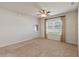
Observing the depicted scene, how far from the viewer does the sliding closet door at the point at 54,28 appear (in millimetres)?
6708

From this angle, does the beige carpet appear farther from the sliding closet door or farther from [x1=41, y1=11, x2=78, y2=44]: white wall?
the sliding closet door

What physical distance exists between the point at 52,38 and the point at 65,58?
464 centimetres

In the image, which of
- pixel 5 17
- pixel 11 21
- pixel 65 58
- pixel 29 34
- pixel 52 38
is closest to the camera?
pixel 65 58

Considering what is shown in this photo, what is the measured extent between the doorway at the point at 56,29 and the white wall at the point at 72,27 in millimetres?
525

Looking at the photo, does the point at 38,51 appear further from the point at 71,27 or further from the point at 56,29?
the point at 56,29

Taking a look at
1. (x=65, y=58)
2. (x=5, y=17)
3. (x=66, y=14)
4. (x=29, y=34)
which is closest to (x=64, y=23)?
(x=66, y=14)

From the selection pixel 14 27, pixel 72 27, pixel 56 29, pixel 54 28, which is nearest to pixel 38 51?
pixel 14 27

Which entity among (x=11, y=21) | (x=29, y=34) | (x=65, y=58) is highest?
(x=11, y=21)

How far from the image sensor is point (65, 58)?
290 cm

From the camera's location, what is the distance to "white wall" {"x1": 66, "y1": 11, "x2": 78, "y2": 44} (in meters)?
5.34

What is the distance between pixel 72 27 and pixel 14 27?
4069 millimetres

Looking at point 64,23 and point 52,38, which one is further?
point 52,38

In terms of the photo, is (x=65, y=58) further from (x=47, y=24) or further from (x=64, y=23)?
(x=47, y=24)

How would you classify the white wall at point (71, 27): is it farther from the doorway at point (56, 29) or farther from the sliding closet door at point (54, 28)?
the sliding closet door at point (54, 28)
